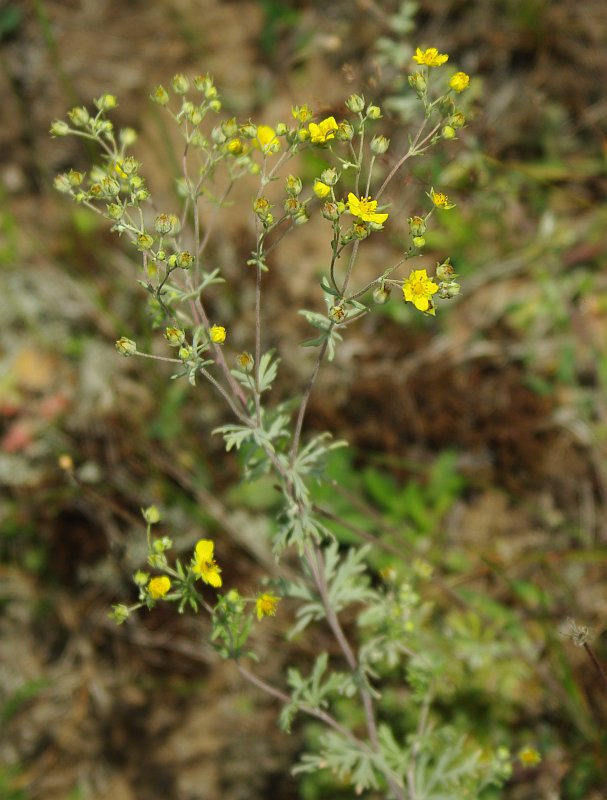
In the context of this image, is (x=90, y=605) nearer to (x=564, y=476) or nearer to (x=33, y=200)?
(x=564, y=476)

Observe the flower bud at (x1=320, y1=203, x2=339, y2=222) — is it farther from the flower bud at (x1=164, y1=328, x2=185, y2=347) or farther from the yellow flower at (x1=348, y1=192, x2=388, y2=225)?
the flower bud at (x1=164, y1=328, x2=185, y2=347)

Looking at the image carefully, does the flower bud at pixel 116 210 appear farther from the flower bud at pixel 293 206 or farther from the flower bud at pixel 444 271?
the flower bud at pixel 444 271

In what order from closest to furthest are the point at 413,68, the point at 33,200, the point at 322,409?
the point at 413,68 < the point at 322,409 < the point at 33,200

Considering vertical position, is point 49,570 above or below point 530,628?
above

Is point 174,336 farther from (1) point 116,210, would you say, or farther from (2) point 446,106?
(2) point 446,106

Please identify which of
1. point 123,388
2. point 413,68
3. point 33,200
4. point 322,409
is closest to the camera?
point 413,68

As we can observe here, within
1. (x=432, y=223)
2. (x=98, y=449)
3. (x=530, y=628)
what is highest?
(x=432, y=223)

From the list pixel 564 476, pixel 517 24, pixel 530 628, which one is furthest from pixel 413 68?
pixel 530 628

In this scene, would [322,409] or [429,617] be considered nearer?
[429,617]
